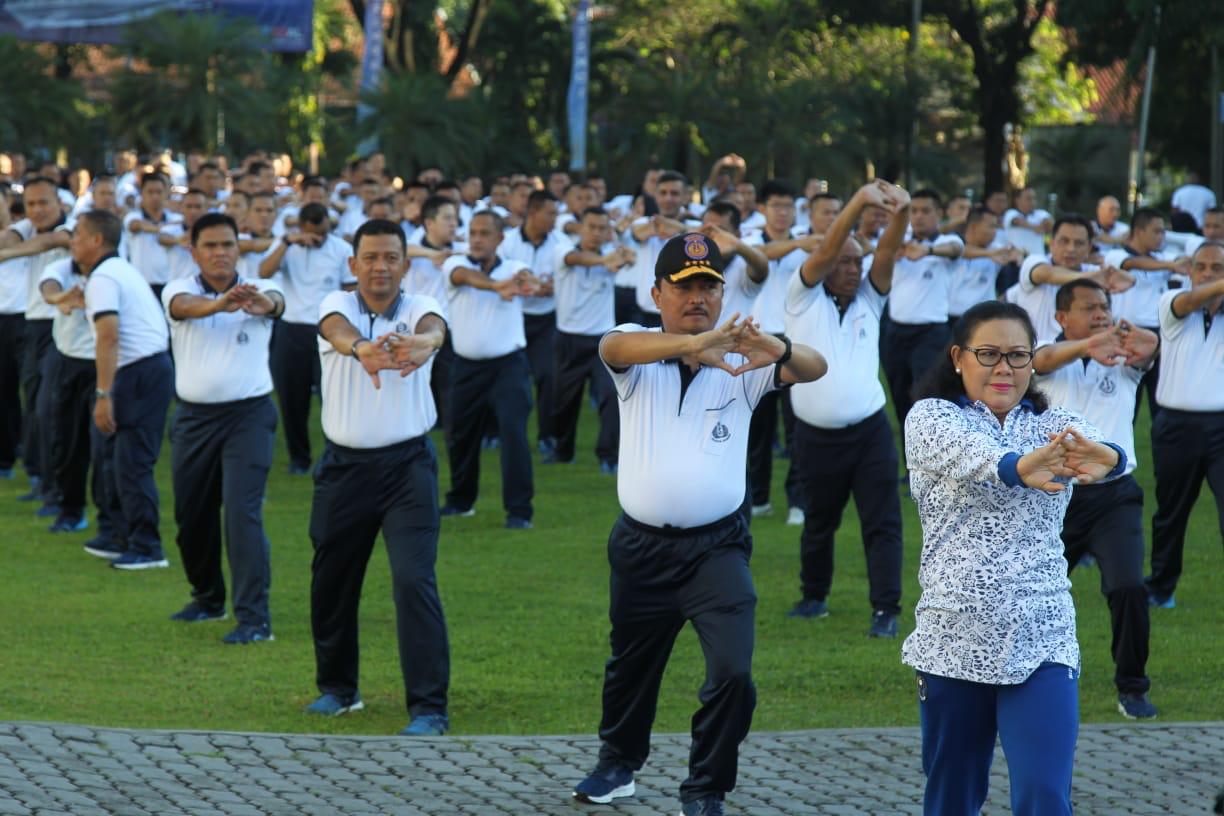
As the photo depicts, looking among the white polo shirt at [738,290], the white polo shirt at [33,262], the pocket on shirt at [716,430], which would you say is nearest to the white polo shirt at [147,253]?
the white polo shirt at [33,262]

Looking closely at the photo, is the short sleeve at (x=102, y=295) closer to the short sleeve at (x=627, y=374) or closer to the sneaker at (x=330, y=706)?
the sneaker at (x=330, y=706)

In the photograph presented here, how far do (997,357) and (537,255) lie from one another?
39.4ft

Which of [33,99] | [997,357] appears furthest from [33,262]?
[33,99]

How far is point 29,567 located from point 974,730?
863 cm

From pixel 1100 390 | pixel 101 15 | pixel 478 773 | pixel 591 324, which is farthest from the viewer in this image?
pixel 101 15

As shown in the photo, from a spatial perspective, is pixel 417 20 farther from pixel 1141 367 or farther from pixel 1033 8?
pixel 1141 367

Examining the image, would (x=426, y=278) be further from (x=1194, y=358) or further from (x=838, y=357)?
(x=1194, y=358)

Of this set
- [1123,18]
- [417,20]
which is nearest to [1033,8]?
[1123,18]

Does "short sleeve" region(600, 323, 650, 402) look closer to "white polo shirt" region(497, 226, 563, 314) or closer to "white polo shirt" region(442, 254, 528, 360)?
"white polo shirt" region(442, 254, 528, 360)

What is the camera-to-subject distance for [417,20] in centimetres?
4556

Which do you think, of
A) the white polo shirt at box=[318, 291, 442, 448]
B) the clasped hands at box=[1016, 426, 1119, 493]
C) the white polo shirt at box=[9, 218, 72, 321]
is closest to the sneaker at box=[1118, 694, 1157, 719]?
the white polo shirt at box=[318, 291, 442, 448]

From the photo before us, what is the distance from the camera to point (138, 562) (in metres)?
12.8

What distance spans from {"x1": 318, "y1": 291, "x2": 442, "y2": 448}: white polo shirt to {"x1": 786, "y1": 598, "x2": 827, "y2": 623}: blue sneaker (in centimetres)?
320

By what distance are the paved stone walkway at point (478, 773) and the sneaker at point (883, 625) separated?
223cm
